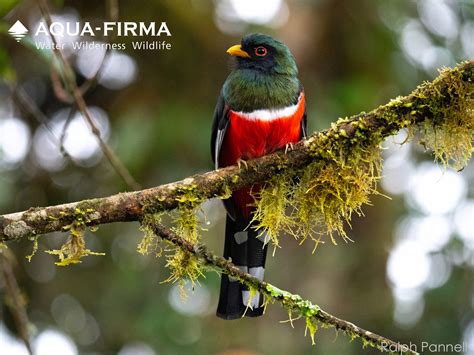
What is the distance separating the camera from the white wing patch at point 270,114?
364 cm

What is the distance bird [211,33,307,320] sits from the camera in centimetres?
358

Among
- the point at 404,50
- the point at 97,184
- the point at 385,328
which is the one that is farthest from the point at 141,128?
the point at 385,328

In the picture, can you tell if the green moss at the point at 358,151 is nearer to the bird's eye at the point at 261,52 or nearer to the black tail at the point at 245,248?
the black tail at the point at 245,248

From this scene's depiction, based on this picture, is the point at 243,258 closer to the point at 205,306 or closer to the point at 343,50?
the point at 205,306

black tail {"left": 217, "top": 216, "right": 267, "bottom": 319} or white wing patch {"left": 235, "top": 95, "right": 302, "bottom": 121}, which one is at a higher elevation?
white wing patch {"left": 235, "top": 95, "right": 302, "bottom": 121}

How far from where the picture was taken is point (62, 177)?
22.1ft

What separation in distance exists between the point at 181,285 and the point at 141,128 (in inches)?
129

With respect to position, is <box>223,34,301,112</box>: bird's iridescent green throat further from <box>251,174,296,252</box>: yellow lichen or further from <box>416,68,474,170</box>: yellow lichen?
<box>416,68,474,170</box>: yellow lichen

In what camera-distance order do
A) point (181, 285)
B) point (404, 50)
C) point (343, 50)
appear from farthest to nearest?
1. point (343, 50)
2. point (404, 50)
3. point (181, 285)

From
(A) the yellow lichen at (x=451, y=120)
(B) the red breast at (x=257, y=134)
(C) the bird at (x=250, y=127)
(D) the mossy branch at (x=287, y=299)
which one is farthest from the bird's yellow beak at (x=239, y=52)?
(D) the mossy branch at (x=287, y=299)

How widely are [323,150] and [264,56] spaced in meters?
1.10

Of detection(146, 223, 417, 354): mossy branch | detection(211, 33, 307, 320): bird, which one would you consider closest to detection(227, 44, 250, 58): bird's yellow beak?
detection(211, 33, 307, 320): bird

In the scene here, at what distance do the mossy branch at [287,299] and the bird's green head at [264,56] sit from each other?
1346 mm

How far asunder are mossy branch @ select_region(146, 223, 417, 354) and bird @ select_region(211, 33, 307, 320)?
665 mm
